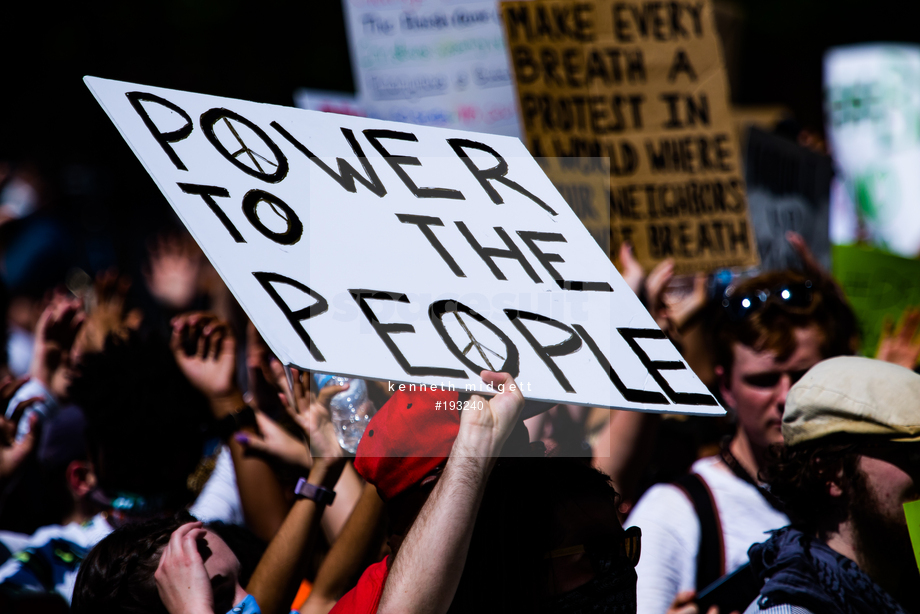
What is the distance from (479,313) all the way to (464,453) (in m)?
0.27

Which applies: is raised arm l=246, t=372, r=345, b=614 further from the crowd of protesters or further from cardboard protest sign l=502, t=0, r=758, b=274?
cardboard protest sign l=502, t=0, r=758, b=274

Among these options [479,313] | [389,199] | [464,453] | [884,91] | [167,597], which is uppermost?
[389,199]

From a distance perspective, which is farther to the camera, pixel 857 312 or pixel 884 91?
pixel 884 91

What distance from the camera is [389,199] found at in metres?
1.70

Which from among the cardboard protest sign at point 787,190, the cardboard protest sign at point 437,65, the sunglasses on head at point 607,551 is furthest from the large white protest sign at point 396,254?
the cardboard protest sign at point 787,190

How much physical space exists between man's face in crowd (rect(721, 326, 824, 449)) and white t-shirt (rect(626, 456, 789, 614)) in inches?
7.3

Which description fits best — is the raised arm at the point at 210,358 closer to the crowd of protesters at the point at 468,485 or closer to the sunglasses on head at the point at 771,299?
the crowd of protesters at the point at 468,485

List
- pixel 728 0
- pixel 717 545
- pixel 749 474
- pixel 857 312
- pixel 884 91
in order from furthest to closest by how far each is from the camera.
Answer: pixel 728 0, pixel 884 91, pixel 857 312, pixel 749 474, pixel 717 545

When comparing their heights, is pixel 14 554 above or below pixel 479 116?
Answer: below

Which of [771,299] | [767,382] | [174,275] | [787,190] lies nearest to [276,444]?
[767,382]

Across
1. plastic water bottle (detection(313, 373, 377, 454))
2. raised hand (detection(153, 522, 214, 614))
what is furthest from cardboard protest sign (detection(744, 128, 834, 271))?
raised hand (detection(153, 522, 214, 614))

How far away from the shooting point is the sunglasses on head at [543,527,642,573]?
5.43 feet

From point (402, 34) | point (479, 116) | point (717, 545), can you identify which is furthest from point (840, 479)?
point (402, 34)

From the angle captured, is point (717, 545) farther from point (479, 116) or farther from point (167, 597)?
point (479, 116)
